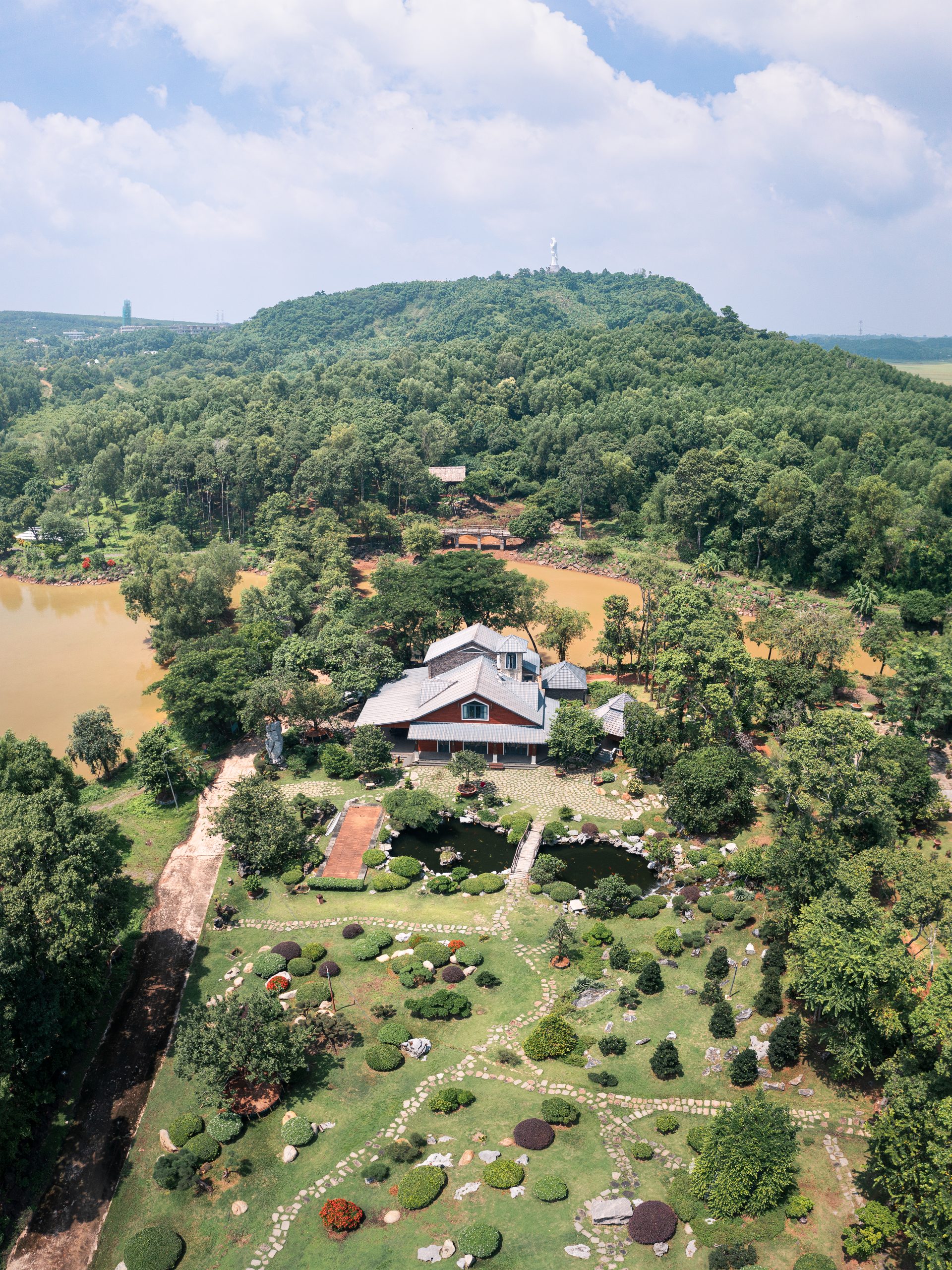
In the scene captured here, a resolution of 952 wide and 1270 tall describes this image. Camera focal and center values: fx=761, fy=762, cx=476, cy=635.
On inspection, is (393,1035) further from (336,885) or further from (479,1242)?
(336,885)

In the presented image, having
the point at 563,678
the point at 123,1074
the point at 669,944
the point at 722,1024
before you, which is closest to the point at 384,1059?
the point at 123,1074

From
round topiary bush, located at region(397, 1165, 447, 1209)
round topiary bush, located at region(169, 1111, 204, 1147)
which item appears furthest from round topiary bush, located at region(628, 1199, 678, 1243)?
round topiary bush, located at region(169, 1111, 204, 1147)

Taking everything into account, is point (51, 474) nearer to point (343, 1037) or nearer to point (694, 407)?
point (694, 407)

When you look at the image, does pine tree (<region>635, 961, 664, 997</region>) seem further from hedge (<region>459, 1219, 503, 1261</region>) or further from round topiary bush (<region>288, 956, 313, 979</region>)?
round topiary bush (<region>288, 956, 313, 979</region>)

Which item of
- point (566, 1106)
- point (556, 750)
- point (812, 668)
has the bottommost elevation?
point (566, 1106)

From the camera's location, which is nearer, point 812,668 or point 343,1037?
point 343,1037

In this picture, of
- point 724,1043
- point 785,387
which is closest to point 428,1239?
point 724,1043
